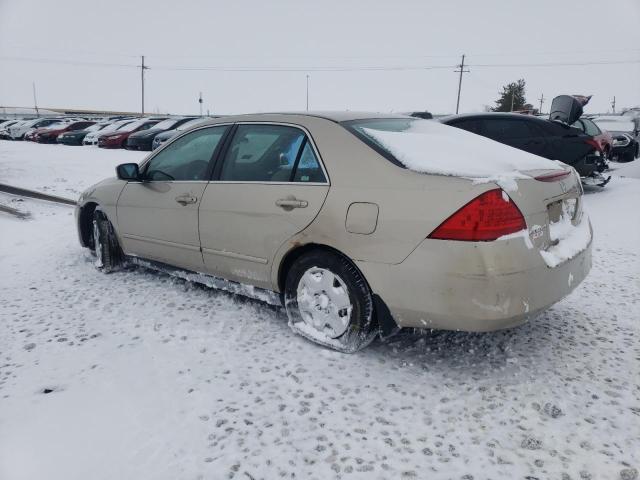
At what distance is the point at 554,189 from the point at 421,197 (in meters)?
0.84

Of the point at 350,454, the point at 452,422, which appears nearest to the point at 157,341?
the point at 350,454

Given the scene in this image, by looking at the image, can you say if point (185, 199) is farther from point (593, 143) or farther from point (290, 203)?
point (593, 143)

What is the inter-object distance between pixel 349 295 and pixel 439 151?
3.24ft

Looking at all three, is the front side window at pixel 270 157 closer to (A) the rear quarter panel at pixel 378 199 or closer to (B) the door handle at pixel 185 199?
(A) the rear quarter panel at pixel 378 199

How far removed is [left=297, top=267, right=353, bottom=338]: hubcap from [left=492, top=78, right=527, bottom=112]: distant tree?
6720cm

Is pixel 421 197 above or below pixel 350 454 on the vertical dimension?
above

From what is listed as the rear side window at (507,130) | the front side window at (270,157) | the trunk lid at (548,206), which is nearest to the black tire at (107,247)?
the front side window at (270,157)

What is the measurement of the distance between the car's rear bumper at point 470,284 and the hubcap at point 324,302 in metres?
0.32

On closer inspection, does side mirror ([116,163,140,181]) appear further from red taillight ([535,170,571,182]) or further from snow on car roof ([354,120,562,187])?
red taillight ([535,170,571,182])

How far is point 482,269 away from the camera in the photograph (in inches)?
92.4

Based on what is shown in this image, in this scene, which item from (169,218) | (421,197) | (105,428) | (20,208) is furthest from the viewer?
(20,208)

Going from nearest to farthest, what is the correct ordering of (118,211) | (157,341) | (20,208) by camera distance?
(157,341) < (118,211) < (20,208)

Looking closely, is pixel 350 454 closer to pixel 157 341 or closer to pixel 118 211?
pixel 157 341

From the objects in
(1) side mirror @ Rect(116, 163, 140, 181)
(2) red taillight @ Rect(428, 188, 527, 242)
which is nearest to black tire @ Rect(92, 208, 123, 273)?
(1) side mirror @ Rect(116, 163, 140, 181)
